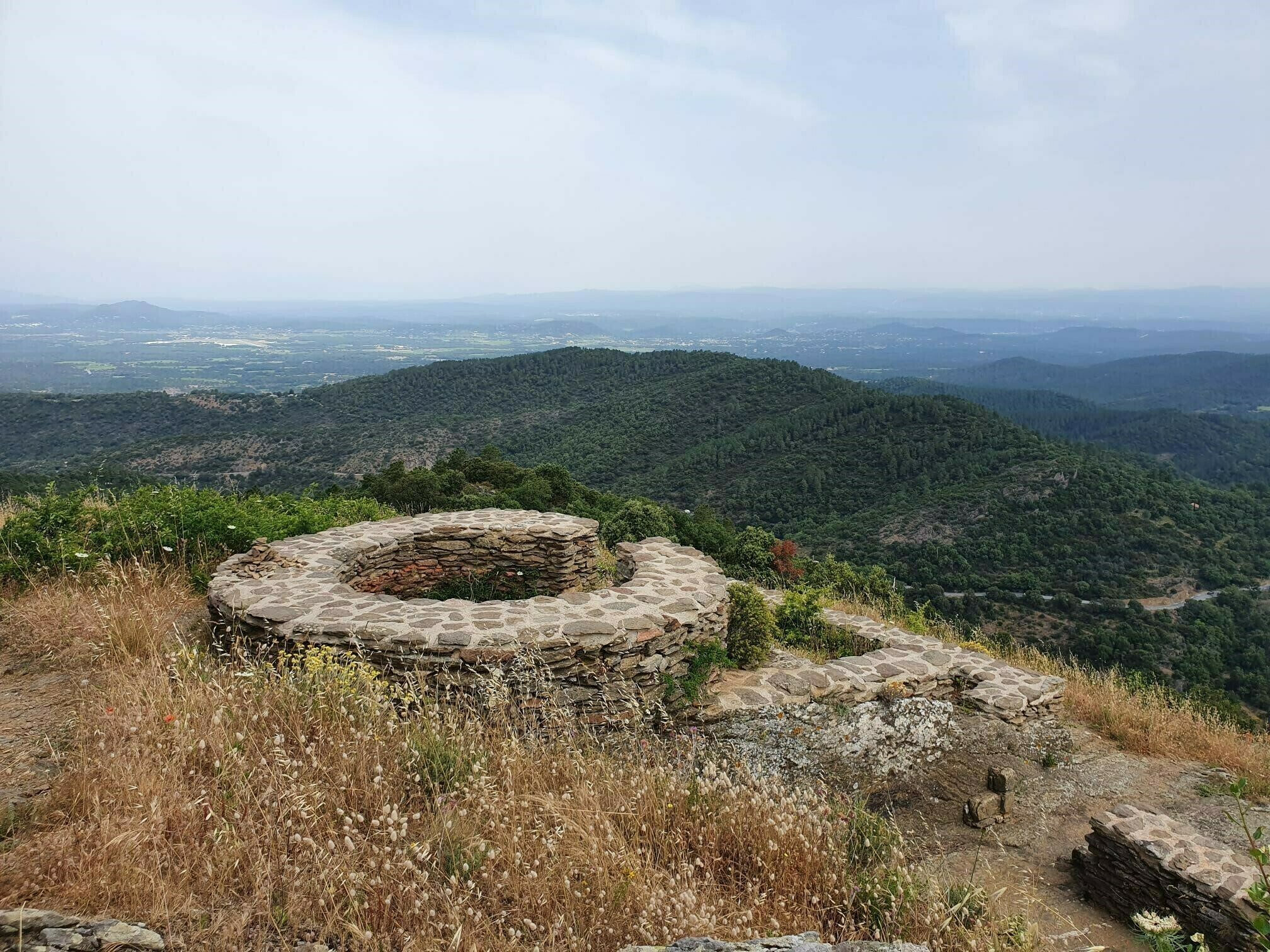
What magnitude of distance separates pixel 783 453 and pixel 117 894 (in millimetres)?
46812

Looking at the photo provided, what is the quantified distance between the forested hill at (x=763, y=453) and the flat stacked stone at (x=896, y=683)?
2643cm

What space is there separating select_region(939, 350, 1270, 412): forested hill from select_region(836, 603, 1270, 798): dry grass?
163769 mm

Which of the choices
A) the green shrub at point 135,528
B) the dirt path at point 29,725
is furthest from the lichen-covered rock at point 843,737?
the green shrub at point 135,528

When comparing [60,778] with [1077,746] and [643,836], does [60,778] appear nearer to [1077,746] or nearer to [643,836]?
[643,836]

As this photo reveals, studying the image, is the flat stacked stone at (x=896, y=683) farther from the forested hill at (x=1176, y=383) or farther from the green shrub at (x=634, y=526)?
the forested hill at (x=1176, y=383)

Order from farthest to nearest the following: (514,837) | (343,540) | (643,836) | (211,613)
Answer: (343,540) < (211,613) < (643,836) < (514,837)

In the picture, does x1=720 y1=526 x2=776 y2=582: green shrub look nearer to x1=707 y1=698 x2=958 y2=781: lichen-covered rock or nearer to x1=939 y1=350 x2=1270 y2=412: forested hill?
x1=707 y1=698 x2=958 y2=781: lichen-covered rock

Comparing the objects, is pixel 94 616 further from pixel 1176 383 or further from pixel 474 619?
pixel 1176 383

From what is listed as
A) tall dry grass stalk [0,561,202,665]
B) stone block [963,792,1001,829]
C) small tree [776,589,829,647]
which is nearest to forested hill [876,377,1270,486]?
small tree [776,589,829,647]

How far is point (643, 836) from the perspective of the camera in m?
3.25

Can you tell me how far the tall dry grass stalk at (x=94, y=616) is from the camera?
454cm

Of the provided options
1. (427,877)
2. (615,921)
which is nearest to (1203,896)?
(615,921)

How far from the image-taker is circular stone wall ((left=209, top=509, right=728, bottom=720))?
504 cm

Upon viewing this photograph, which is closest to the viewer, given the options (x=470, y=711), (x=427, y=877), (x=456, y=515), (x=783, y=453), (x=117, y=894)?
(x=117, y=894)
